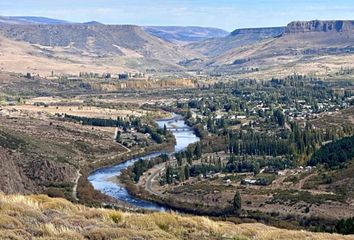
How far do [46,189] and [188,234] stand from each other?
54.7 m

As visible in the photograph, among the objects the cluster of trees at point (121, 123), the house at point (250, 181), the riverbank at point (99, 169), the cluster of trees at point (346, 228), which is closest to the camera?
the cluster of trees at point (346, 228)

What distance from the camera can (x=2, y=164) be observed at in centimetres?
6344

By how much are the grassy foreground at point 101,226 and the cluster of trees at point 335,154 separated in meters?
62.3

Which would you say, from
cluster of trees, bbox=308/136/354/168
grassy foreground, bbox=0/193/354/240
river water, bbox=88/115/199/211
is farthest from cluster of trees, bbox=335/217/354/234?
cluster of trees, bbox=308/136/354/168

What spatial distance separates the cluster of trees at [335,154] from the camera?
77.4 metres

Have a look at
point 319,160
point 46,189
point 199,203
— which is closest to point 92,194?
point 46,189

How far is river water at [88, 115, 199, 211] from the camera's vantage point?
216 ft

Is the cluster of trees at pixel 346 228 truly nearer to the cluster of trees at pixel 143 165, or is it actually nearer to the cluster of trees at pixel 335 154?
the cluster of trees at pixel 335 154

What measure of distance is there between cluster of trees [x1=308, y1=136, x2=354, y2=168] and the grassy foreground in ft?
204

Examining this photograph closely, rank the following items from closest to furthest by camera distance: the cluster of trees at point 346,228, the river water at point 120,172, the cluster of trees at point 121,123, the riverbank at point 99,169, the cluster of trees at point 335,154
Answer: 1. the cluster of trees at point 346,228
2. the riverbank at point 99,169
3. the river water at point 120,172
4. the cluster of trees at point 335,154
5. the cluster of trees at point 121,123

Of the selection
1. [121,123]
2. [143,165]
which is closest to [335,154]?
[143,165]

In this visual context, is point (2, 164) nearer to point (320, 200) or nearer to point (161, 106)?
point (320, 200)

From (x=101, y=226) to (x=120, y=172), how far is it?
6838 cm

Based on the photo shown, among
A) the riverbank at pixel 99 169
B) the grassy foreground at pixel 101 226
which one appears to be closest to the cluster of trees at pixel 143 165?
the riverbank at pixel 99 169
